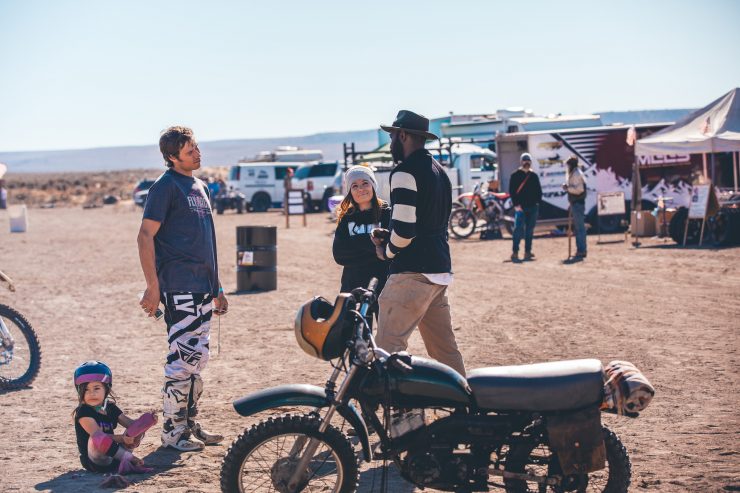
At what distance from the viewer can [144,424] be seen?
567 centimetres

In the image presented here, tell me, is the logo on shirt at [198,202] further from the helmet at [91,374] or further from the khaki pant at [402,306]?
the khaki pant at [402,306]

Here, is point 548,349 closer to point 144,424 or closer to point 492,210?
point 144,424

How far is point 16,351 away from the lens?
8.15m

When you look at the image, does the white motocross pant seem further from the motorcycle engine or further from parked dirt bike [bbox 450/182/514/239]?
parked dirt bike [bbox 450/182/514/239]

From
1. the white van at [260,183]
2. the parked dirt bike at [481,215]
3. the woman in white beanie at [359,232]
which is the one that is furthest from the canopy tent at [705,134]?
the white van at [260,183]

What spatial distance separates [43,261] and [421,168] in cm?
1665

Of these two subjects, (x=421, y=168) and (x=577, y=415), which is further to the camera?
(x=421, y=168)

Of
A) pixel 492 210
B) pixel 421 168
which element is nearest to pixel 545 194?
pixel 492 210

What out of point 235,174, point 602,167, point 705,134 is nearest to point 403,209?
point 705,134

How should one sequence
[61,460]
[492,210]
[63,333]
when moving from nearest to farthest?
1. [61,460]
2. [63,333]
3. [492,210]

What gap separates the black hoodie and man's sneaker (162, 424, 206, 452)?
144 centimetres

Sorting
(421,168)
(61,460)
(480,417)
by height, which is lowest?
(61,460)

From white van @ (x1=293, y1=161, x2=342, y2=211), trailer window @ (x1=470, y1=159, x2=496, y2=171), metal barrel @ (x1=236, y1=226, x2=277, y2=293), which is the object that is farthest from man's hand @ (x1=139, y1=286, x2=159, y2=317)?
white van @ (x1=293, y1=161, x2=342, y2=211)

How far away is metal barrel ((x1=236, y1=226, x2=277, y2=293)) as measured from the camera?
1445cm
